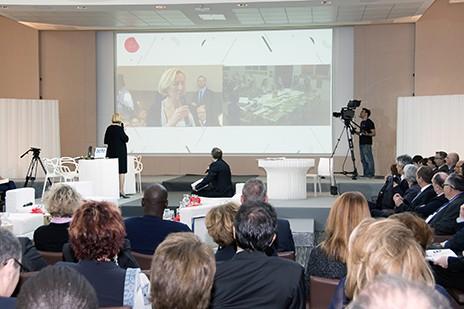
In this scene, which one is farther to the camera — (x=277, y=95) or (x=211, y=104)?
(x=211, y=104)

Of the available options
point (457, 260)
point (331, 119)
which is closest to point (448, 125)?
point (331, 119)

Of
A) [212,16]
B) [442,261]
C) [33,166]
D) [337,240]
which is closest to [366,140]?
[212,16]

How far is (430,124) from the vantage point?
11.3 metres

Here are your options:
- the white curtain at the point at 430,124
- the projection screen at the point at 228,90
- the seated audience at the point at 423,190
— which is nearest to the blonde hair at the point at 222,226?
the seated audience at the point at 423,190

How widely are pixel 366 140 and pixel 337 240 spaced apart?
8.72m

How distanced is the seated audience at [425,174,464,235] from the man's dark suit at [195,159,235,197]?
13.4 feet

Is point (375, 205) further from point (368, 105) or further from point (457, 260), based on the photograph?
point (368, 105)

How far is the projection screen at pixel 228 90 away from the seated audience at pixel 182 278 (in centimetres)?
1148

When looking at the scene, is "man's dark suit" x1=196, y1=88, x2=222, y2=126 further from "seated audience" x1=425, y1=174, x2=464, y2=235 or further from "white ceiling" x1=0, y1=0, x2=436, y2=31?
"seated audience" x1=425, y1=174, x2=464, y2=235

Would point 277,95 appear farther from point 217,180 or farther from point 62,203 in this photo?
point 62,203

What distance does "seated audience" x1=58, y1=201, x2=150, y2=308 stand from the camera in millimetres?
2459

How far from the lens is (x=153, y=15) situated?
11711 millimetres

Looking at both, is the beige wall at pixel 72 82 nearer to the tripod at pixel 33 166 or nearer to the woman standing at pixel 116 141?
the tripod at pixel 33 166

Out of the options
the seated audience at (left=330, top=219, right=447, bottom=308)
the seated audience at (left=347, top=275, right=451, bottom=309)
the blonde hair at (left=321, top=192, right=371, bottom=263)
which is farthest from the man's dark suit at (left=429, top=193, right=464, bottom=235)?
the seated audience at (left=347, top=275, right=451, bottom=309)
